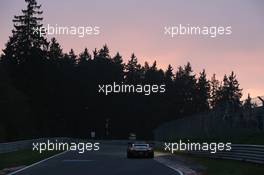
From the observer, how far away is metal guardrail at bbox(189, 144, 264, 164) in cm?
3005

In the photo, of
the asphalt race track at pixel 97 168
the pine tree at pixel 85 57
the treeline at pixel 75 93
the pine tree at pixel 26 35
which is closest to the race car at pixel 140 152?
the asphalt race track at pixel 97 168

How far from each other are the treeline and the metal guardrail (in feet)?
168

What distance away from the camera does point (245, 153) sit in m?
33.1

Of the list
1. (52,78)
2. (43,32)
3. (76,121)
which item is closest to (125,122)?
(76,121)

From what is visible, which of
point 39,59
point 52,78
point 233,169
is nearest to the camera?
point 233,169

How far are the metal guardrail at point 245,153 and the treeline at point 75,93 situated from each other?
51.1 m

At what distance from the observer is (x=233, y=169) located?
28906 mm

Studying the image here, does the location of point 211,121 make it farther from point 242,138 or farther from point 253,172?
point 253,172

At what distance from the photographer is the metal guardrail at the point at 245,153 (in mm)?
30048

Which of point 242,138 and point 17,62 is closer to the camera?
point 242,138

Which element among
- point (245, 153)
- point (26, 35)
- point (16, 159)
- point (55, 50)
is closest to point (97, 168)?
point (245, 153)

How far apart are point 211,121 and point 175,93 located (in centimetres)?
12665

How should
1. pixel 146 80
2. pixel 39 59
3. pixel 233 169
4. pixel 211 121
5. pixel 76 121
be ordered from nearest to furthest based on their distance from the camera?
pixel 233 169 < pixel 211 121 < pixel 39 59 < pixel 76 121 < pixel 146 80

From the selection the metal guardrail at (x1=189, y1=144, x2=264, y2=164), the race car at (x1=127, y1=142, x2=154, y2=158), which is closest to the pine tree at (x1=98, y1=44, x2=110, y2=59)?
the race car at (x1=127, y1=142, x2=154, y2=158)
